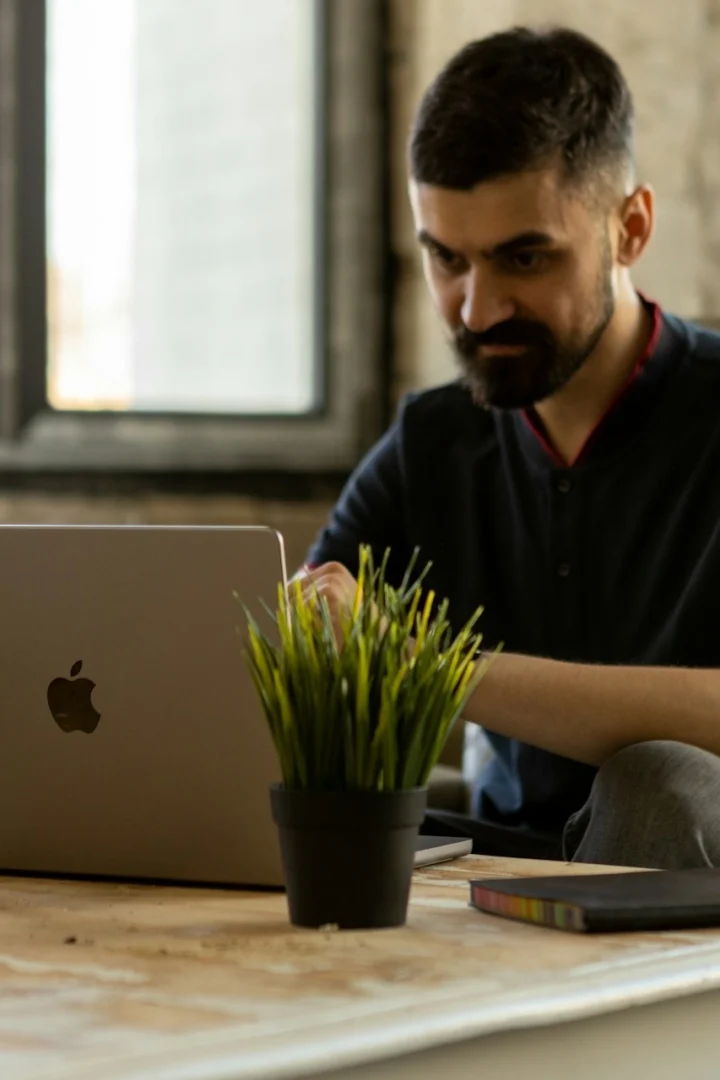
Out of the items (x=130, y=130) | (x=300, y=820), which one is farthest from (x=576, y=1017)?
(x=130, y=130)

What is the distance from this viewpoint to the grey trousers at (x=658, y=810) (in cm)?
144

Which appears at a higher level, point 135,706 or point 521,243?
point 521,243

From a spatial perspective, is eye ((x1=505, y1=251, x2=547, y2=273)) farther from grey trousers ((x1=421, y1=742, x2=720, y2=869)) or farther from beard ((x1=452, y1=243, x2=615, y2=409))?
grey trousers ((x1=421, y1=742, x2=720, y2=869))

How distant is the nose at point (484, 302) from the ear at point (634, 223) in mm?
200

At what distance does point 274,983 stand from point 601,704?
82 cm

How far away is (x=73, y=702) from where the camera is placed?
4.34 feet

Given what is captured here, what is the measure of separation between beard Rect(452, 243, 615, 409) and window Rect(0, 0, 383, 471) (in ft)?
3.64

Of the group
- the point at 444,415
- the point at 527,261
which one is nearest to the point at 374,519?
the point at 444,415

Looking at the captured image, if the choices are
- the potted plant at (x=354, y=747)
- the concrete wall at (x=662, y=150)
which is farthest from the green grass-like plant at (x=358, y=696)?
the concrete wall at (x=662, y=150)

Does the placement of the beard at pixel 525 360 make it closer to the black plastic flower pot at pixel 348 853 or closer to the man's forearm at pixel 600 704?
the man's forearm at pixel 600 704

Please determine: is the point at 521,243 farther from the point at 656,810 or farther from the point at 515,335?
the point at 656,810

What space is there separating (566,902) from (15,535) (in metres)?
0.54

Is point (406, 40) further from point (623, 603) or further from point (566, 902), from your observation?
point (566, 902)

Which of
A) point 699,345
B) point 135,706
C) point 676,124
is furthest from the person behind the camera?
point 676,124
